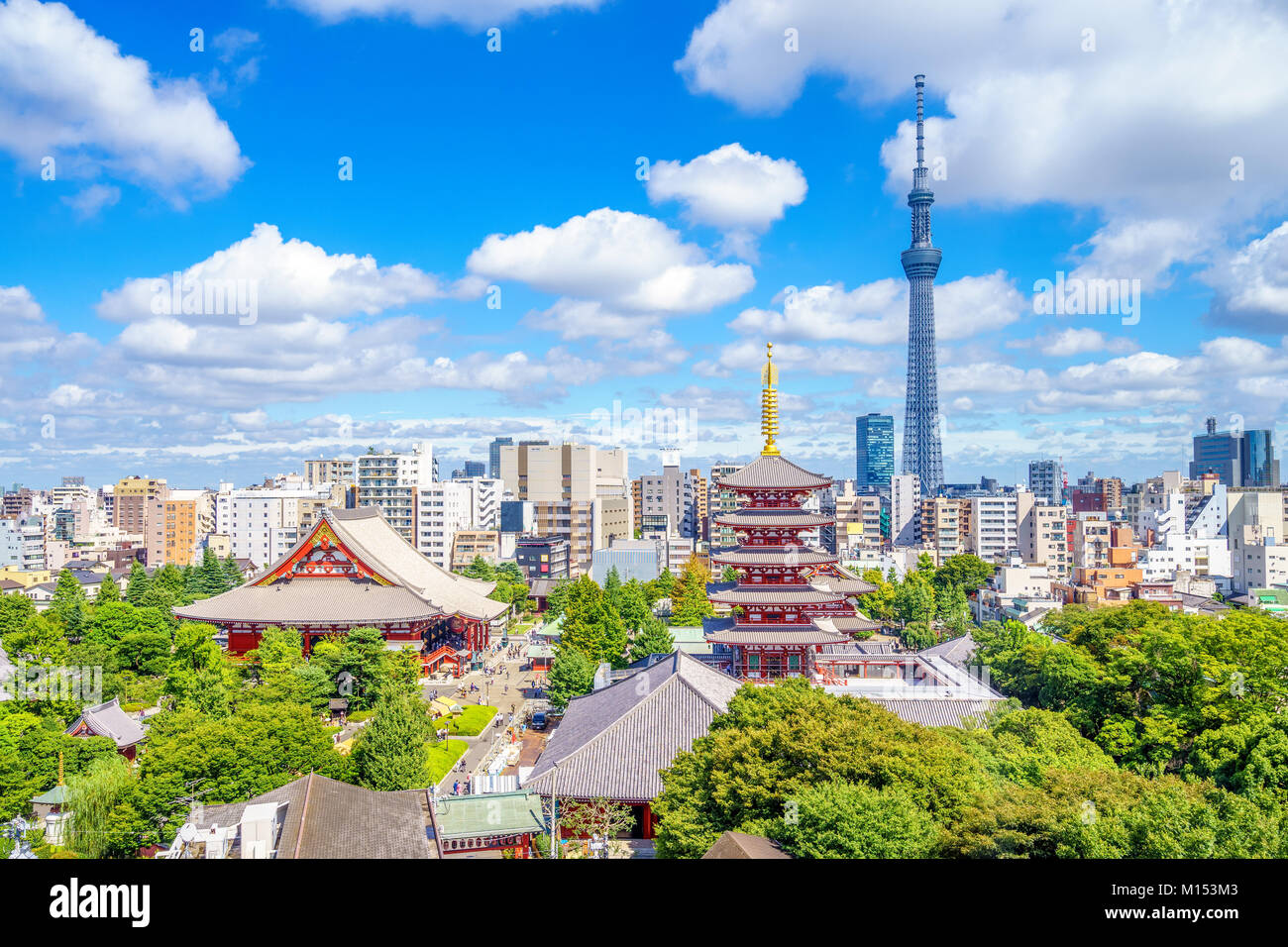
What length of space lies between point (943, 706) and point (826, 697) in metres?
8.83

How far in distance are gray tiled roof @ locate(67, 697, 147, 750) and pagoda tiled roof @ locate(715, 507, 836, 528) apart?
56.6 ft

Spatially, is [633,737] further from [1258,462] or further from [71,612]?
[1258,462]

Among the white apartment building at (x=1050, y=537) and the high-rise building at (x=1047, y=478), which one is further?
the high-rise building at (x=1047, y=478)

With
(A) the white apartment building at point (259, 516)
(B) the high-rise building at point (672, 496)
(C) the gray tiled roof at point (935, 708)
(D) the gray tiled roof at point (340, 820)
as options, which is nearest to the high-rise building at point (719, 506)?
(B) the high-rise building at point (672, 496)

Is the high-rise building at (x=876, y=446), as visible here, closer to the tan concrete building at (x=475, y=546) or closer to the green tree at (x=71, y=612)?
the tan concrete building at (x=475, y=546)

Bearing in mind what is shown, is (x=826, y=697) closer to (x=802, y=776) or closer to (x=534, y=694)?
(x=802, y=776)

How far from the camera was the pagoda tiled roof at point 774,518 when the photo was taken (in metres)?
27.9

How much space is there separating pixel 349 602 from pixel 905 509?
6532 centimetres

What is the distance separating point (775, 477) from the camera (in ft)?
93.4

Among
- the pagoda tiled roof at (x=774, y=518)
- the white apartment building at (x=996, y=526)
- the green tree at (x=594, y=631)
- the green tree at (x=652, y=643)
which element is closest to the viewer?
the pagoda tiled roof at (x=774, y=518)

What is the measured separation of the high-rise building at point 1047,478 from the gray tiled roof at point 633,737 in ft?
310

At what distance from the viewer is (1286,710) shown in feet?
58.1

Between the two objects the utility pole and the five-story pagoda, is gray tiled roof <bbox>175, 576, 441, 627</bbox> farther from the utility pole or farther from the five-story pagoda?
the utility pole
